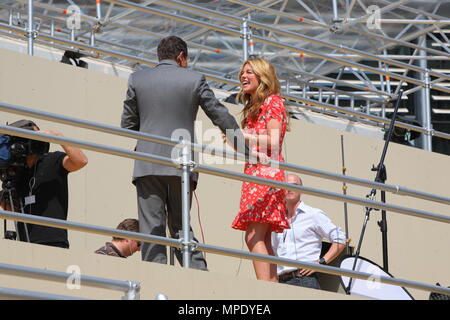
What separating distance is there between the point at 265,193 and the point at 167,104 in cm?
71

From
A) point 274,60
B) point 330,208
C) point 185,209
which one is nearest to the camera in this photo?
A: point 185,209

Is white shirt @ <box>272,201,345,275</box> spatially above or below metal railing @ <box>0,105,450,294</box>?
above

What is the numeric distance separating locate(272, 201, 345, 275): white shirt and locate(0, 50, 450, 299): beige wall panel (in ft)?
1.62

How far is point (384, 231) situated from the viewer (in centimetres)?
796

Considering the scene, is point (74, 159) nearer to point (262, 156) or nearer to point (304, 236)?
point (262, 156)

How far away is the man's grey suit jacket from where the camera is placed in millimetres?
5887

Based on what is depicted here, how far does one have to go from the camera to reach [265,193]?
5922mm

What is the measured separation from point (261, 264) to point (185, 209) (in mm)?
690

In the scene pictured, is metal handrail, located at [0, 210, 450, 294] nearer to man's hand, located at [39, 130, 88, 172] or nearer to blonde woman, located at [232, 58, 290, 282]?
blonde woman, located at [232, 58, 290, 282]

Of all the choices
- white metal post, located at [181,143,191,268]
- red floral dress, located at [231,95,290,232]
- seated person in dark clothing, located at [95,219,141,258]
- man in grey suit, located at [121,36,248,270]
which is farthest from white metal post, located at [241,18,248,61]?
white metal post, located at [181,143,191,268]

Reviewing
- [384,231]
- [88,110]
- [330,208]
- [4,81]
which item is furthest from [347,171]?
[4,81]

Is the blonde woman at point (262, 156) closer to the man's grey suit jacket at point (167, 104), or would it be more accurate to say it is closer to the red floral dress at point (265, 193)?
the red floral dress at point (265, 193)
